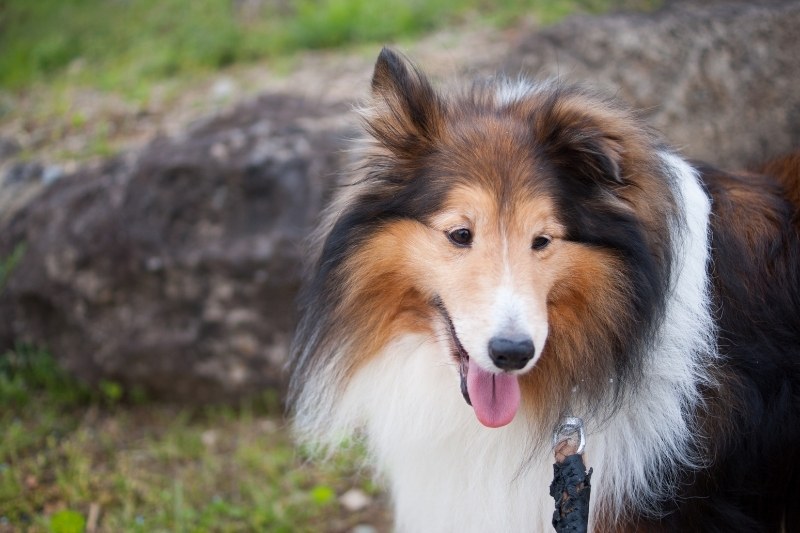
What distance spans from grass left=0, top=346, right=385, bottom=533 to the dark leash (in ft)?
5.08

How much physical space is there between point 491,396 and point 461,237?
0.48m

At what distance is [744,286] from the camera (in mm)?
2307

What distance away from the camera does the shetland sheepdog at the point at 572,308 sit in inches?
86.8

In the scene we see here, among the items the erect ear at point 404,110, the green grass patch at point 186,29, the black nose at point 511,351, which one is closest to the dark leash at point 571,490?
the black nose at point 511,351

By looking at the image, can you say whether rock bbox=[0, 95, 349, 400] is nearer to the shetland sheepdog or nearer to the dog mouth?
the shetland sheepdog

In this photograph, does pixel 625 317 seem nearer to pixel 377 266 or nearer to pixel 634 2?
pixel 377 266

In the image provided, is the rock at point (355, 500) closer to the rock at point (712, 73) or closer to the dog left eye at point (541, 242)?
the dog left eye at point (541, 242)

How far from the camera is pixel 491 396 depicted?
7.25 ft

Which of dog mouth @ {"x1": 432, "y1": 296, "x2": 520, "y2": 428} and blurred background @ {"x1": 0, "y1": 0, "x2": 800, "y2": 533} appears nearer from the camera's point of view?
dog mouth @ {"x1": 432, "y1": 296, "x2": 520, "y2": 428}

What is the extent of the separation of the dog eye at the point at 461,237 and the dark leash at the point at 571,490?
0.68m

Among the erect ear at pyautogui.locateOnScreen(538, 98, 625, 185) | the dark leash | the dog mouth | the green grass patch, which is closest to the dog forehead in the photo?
the erect ear at pyautogui.locateOnScreen(538, 98, 625, 185)

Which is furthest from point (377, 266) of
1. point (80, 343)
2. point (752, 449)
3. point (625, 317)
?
point (80, 343)

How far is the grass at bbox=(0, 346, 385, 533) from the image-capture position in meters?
3.40

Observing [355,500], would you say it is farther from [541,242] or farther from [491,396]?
[541,242]
